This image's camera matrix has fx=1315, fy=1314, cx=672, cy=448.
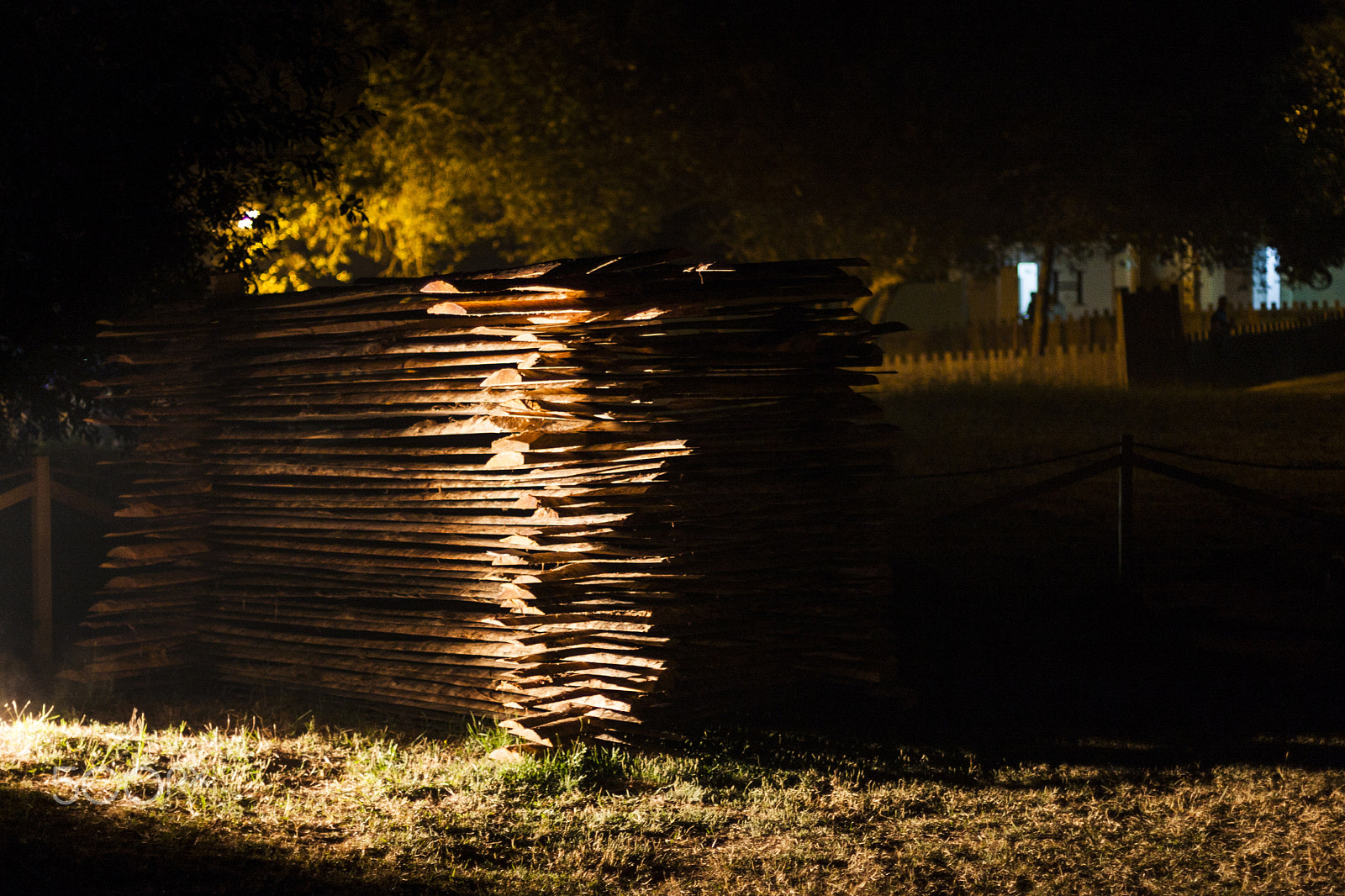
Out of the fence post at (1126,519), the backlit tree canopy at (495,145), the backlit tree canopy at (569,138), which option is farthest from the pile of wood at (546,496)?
the backlit tree canopy at (569,138)

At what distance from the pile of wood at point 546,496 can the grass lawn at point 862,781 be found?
0.36 m

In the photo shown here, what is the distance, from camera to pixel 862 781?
645 cm

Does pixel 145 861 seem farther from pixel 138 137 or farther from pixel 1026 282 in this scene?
pixel 1026 282

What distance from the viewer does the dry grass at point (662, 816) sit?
5.05 m

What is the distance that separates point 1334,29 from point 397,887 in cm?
2053

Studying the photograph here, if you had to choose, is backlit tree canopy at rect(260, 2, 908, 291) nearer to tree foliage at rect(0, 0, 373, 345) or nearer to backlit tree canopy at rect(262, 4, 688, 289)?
backlit tree canopy at rect(262, 4, 688, 289)

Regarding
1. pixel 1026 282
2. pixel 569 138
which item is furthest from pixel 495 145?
pixel 1026 282

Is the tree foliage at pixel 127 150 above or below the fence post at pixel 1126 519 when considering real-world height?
above

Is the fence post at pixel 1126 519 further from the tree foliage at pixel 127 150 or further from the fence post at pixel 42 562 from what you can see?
Result: the fence post at pixel 42 562

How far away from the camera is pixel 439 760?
6641mm

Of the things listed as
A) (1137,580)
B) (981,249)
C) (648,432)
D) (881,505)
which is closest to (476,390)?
(648,432)

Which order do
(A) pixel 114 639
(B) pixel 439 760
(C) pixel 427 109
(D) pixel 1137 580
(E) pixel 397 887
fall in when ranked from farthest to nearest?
(C) pixel 427 109 → (D) pixel 1137 580 → (A) pixel 114 639 → (B) pixel 439 760 → (E) pixel 397 887

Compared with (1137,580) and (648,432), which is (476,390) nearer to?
(648,432)

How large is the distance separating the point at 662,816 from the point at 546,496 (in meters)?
1.89
